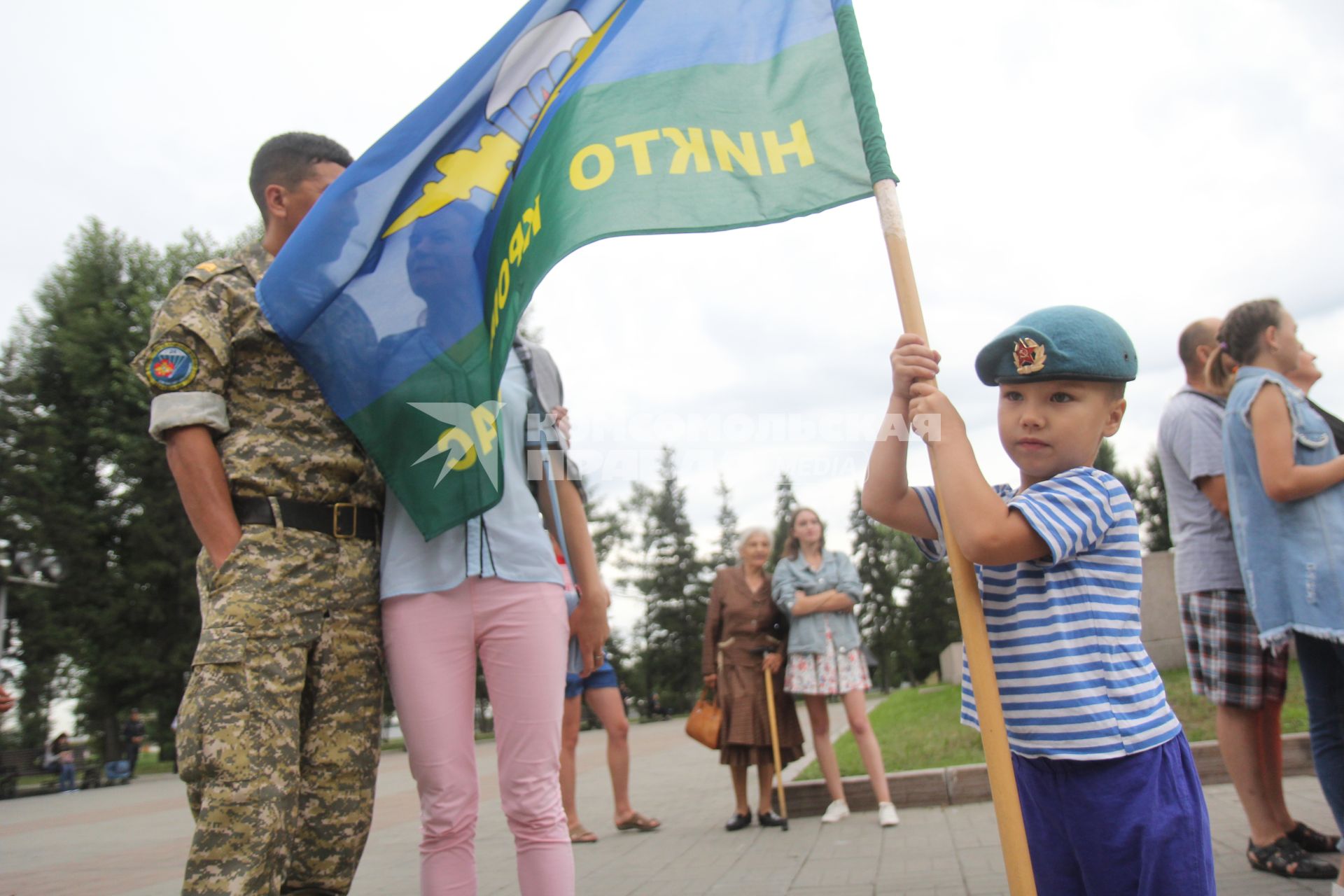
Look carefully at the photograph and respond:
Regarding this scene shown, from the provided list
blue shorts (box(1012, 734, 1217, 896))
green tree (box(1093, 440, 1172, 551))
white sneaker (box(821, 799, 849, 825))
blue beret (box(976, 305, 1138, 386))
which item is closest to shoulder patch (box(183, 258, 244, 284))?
blue beret (box(976, 305, 1138, 386))

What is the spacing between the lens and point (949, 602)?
7738cm

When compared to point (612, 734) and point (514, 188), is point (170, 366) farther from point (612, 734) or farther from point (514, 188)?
point (612, 734)

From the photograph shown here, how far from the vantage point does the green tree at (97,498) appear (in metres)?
28.3

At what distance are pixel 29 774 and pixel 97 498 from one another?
12691 millimetres

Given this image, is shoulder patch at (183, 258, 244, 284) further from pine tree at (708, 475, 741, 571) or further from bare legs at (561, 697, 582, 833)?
pine tree at (708, 475, 741, 571)

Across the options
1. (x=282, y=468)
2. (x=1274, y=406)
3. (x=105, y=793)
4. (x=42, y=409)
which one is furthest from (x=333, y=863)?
(x=42, y=409)

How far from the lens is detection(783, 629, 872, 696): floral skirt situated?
275 inches

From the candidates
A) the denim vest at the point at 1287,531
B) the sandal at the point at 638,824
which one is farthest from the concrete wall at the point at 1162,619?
the denim vest at the point at 1287,531

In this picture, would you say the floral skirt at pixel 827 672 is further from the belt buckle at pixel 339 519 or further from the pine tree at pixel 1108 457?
the pine tree at pixel 1108 457

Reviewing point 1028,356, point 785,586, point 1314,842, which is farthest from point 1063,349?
point 785,586

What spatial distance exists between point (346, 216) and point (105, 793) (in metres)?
19.5

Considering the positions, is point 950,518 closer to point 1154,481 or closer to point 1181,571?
point 1181,571

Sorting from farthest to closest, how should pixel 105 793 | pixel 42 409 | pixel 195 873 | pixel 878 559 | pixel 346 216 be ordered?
pixel 878 559
pixel 42 409
pixel 105 793
pixel 346 216
pixel 195 873

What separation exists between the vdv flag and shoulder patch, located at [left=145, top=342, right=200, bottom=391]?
253 mm
